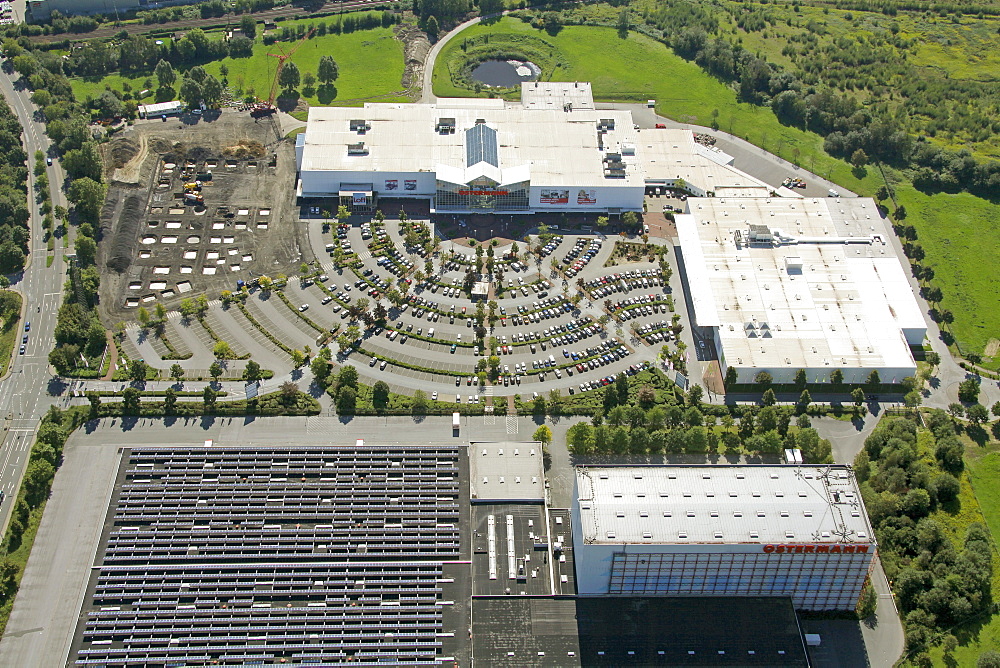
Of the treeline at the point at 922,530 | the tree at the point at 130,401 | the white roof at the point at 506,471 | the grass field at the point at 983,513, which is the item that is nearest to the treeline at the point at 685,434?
the white roof at the point at 506,471

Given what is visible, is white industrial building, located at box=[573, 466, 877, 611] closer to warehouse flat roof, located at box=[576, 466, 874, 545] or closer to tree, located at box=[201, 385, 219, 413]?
warehouse flat roof, located at box=[576, 466, 874, 545]

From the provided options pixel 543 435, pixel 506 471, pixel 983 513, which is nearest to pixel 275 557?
pixel 506 471

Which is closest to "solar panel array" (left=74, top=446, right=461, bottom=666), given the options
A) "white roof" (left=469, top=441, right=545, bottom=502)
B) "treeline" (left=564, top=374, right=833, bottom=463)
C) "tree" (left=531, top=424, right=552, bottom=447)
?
"white roof" (left=469, top=441, right=545, bottom=502)

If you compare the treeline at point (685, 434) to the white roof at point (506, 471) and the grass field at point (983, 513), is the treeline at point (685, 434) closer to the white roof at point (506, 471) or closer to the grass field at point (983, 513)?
the white roof at point (506, 471)

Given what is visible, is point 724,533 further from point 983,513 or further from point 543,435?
point 983,513

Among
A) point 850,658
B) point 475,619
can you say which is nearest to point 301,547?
point 475,619

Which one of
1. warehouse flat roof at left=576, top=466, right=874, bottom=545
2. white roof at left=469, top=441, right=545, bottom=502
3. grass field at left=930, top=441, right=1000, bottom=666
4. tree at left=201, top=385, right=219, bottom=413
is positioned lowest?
grass field at left=930, top=441, right=1000, bottom=666
